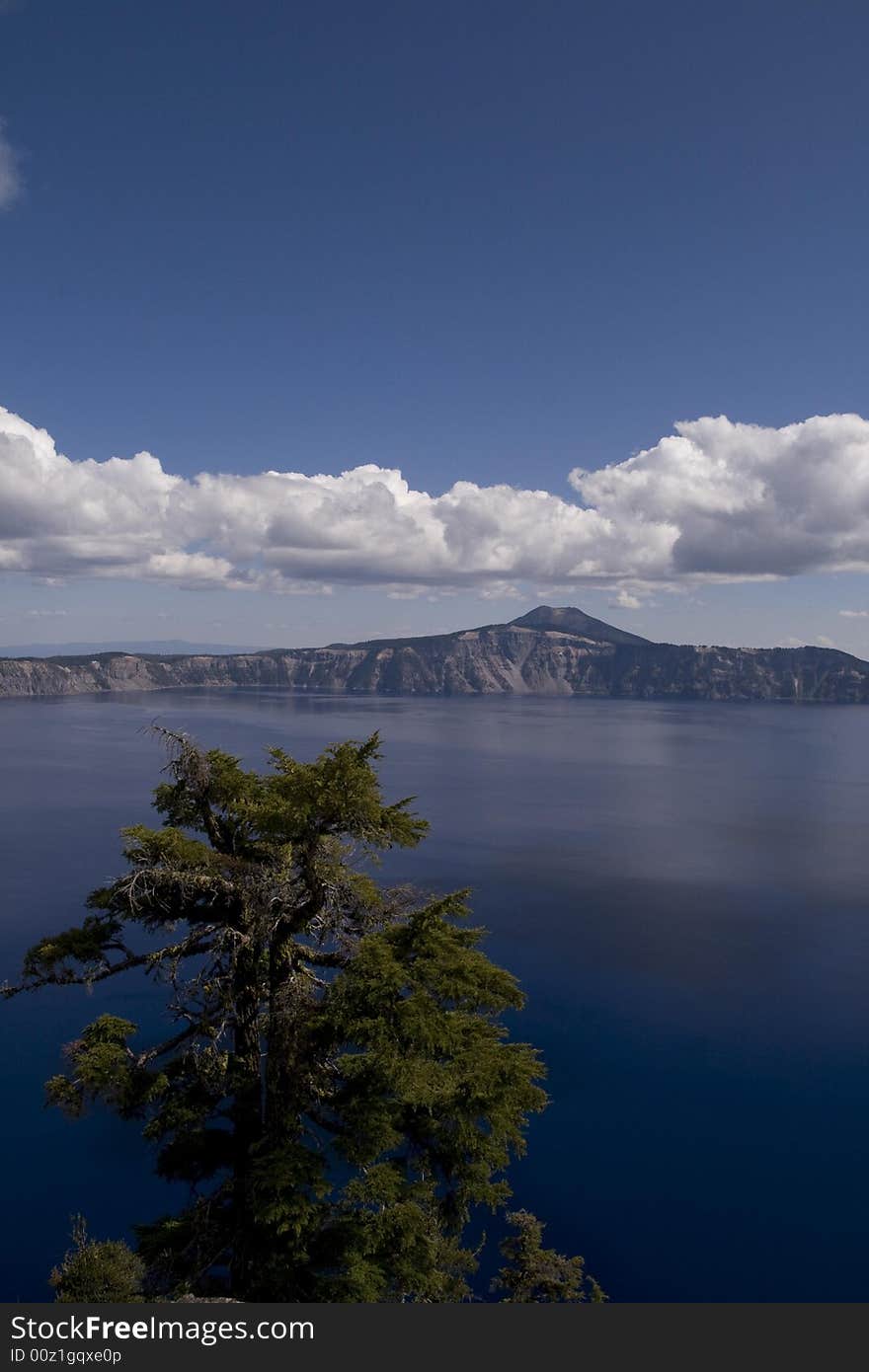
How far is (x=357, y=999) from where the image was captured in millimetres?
16844

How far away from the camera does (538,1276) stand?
27656 mm

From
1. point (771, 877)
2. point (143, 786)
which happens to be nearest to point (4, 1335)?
point (771, 877)

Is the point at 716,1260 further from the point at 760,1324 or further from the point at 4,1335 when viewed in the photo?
the point at 4,1335

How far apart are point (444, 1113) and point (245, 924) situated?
675cm

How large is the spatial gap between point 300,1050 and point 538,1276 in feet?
58.0

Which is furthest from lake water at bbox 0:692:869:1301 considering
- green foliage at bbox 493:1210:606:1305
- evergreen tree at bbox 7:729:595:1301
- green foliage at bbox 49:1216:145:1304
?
evergreen tree at bbox 7:729:595:1301

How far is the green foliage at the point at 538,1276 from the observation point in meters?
27.6

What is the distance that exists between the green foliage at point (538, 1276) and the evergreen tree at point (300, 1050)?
34.2ft

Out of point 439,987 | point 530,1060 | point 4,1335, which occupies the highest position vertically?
point 439,987

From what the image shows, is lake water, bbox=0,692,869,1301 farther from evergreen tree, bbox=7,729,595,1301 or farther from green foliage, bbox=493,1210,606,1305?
evergreen tree, bbox=7,729,595,1301

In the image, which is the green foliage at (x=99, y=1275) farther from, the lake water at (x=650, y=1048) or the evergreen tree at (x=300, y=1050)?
the evergreen tree at (x=300, y=1050)

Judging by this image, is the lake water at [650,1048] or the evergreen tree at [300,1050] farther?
the lake water at [650,1048]

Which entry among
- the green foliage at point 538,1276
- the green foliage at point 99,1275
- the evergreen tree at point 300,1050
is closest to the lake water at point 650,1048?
the green foliage at point 538,1276

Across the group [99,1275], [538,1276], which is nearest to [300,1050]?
Result: [99,1275]
